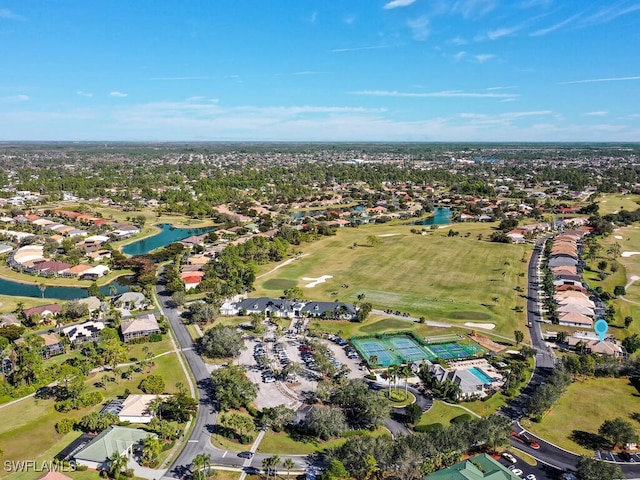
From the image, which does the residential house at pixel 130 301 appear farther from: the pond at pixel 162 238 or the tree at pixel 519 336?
the tree at pixel 519 336

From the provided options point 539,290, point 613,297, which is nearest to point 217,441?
point 539,290

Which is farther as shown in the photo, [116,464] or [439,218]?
[439,218]

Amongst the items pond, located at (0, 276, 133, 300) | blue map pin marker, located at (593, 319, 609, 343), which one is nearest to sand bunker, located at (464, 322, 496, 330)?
blue map pin marker, located at (593, 319, 609, 343)

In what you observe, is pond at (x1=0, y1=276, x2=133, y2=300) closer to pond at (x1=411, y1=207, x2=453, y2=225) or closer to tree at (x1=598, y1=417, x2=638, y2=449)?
tree at (x1=598, y1=417, x2=638, y2=449)

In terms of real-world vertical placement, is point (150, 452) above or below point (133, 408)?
above

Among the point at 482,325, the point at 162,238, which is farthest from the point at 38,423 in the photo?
the point at 162,238

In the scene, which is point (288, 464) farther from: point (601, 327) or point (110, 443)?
point (601, 327)

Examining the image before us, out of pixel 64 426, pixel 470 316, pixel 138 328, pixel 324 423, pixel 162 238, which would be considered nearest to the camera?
pixel 324 423
